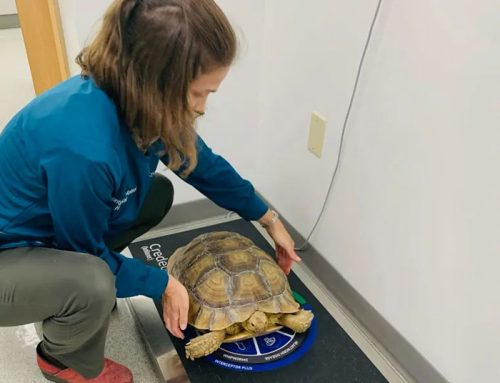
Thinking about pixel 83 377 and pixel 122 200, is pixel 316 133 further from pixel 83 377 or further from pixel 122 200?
pixel 83 377

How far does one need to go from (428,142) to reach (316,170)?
469 millimetres

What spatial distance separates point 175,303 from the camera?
1.01 metres

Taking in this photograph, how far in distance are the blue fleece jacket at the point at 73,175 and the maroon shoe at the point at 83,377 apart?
27 centimetres

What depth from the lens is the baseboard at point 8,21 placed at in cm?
394

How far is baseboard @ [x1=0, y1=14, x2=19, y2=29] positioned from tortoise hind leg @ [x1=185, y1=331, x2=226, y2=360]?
3.75m

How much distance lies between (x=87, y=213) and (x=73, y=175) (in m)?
0.09

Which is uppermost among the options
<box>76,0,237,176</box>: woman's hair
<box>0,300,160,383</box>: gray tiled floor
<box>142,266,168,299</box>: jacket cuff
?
<box>76,0,237,176</box>: woman's hair

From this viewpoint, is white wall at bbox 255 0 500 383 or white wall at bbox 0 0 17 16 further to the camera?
white wall at bbox 0 0 17 16

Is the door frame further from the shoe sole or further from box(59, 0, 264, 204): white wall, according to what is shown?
the shoe sole

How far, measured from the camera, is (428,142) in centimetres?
104

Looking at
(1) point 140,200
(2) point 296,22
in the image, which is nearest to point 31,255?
(1) point 140,200

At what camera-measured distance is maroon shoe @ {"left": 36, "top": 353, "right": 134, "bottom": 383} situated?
1099 mm

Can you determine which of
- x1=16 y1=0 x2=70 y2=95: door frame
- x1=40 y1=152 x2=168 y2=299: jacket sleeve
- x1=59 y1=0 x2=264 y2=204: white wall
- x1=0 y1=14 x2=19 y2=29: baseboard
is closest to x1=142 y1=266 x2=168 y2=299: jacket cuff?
x1=40 y1=152 x2=168 y2=299: jacket sleeve

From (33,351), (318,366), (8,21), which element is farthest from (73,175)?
(8,21)
